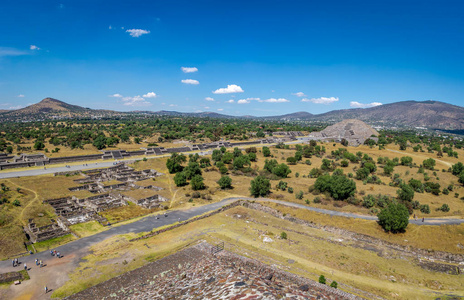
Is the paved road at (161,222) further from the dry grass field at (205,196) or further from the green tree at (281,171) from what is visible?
the green tree at (281,171)

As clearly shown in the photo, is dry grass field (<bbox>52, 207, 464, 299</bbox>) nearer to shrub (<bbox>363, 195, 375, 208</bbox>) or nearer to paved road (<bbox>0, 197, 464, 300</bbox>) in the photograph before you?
paved road (<bbox>0, 197, 464, 300</bbox>)

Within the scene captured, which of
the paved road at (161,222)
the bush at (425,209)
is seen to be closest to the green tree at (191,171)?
the paved road at (161,222)

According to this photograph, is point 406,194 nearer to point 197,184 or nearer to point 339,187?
point 339,187

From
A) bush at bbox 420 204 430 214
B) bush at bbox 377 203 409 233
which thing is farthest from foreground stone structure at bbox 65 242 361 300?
bush at bbox 420 204 430 214

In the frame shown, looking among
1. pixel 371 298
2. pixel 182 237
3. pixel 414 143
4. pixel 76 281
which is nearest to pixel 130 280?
pixel 76 281

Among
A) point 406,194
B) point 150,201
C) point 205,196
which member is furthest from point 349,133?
point 150,201
